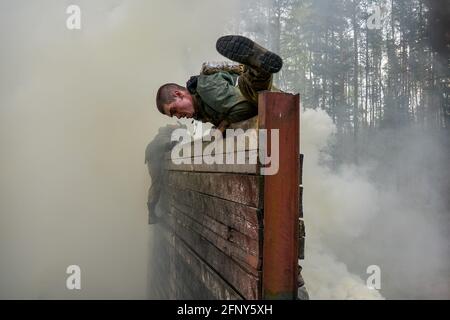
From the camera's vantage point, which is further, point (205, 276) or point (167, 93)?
point (205, 276)

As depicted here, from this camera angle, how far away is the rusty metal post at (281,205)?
2.20m

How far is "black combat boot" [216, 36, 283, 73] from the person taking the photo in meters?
2.32

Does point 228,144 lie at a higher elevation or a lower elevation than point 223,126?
lower

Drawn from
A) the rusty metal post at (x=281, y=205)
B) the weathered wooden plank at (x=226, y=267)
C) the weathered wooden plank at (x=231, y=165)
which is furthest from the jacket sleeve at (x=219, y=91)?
the weathered wooden plank at (x=226, y=267)

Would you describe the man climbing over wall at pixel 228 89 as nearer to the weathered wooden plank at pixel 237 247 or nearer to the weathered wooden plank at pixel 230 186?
the weathered wooden plank at pixel 230 186

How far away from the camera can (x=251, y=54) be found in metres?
2.33

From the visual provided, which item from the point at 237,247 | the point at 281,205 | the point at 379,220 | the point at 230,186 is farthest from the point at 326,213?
the point at 281,205

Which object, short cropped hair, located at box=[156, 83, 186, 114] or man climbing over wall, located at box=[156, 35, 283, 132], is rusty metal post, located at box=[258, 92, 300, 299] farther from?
short cropped hair, located at box=[156, 83, 186, 114]

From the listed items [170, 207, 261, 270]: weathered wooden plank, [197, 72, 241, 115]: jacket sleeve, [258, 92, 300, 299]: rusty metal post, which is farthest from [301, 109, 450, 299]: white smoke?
[258, 92, 300, 299]: rusty metal post

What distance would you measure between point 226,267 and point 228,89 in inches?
52.0

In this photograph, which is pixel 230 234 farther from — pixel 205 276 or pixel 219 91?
pixel 219 91

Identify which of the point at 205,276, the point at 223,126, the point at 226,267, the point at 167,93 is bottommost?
the point at 205,276

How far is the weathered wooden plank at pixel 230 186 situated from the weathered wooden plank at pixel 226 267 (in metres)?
0.43

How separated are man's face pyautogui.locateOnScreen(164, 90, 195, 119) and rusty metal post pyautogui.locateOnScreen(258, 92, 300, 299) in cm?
108
